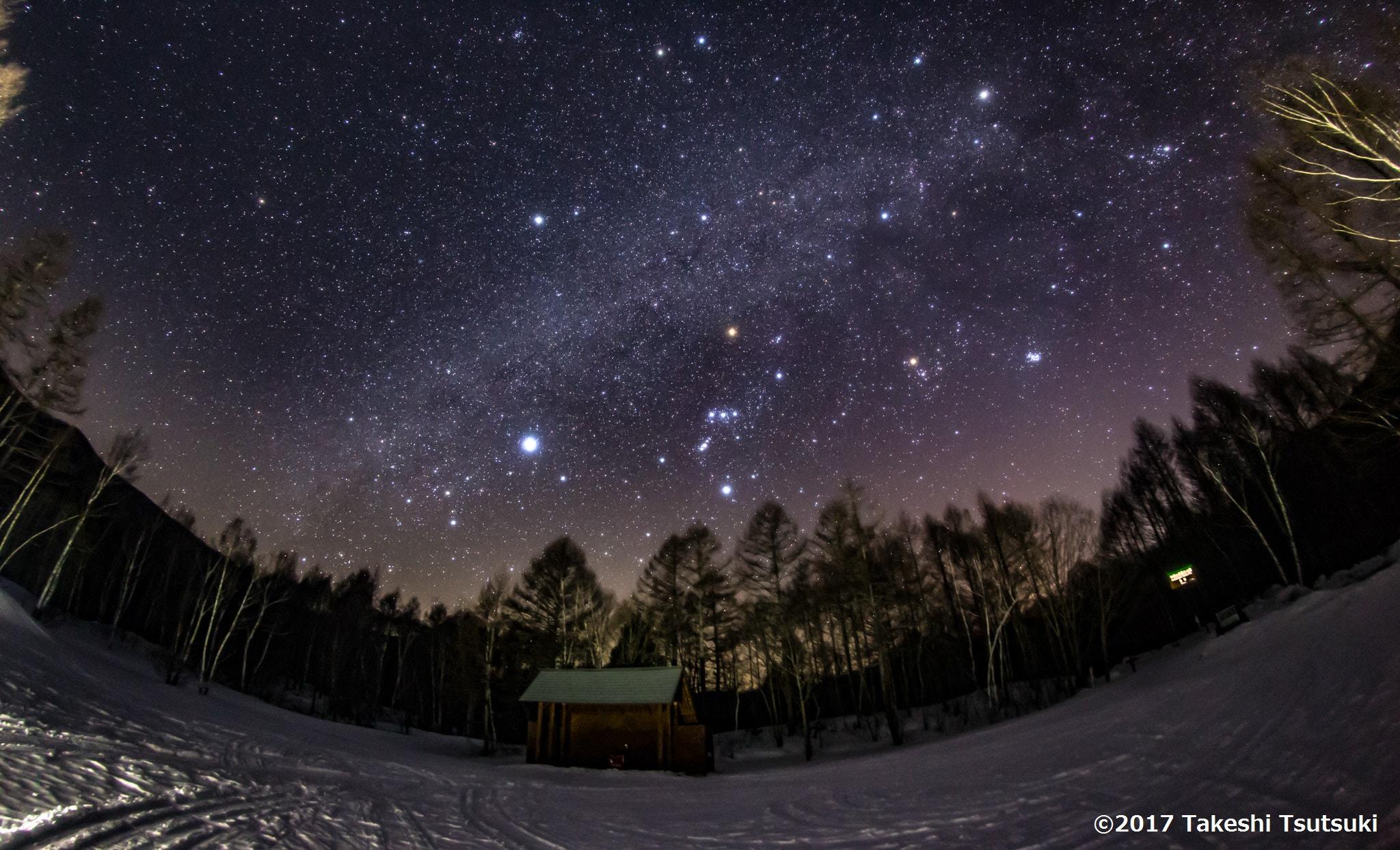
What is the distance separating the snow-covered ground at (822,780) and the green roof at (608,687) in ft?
14.6

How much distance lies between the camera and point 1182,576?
97.6ft

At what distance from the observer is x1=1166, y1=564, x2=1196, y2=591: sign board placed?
97.5 feet

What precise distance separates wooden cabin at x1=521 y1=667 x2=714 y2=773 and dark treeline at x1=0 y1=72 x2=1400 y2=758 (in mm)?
5798

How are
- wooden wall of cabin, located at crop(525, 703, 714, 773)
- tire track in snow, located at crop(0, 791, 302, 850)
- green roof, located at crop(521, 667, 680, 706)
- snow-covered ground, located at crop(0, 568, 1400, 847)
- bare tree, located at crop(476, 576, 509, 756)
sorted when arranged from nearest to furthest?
tire track in snow, located at crop(0, 791, 302, 850) < snow-covered ground, located at crop(0, 568, 1400, 847) < wooden wall of cabin, located at crop(525, 703, 714, 773) < green roof, located at crop(521, 667, 680, 706) < bare tree, located at crop(476, 576, 509, 756)

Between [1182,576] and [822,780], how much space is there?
29.4 metres

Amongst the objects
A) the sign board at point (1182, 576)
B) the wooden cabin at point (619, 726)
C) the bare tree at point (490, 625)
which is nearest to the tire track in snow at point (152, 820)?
the wooden cabin at point (619, 726)

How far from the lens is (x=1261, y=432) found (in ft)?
88.5

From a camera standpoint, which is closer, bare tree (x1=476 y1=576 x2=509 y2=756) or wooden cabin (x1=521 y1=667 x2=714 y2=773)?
wooden cabin (x1=521 y1=667 x2=714 y2=773)

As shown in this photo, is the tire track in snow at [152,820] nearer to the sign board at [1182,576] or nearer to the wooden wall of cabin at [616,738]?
the wooden wall of cabin at [616,738]

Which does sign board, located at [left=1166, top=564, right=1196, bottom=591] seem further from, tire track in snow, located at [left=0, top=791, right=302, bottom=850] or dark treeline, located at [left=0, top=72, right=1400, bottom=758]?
tire track in snow, located at [left=0, top=791, right=302, bottom=850]

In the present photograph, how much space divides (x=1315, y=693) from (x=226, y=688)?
144 ft

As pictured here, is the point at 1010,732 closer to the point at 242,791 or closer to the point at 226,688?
the point at 242,791

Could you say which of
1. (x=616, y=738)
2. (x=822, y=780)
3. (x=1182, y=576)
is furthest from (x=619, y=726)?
(x=1182, y=576)

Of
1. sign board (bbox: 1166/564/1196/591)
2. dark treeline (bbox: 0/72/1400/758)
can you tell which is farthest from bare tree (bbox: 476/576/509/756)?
sign board (bbox: 1166/564/1196/591)
